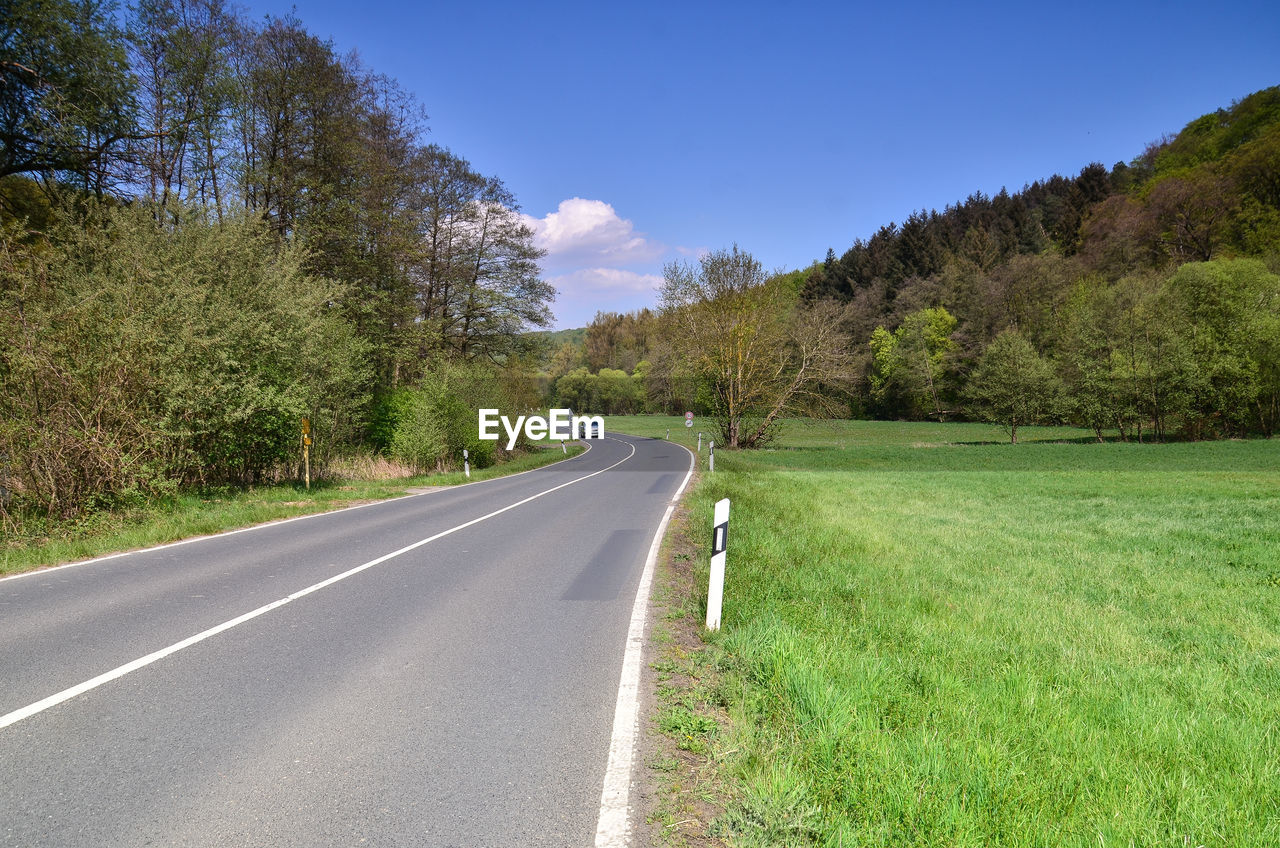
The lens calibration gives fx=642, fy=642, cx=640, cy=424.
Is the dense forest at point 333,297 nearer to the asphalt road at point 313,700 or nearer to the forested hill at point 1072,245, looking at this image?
the forested hill at point 1072,245

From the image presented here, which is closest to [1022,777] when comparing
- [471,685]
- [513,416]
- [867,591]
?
[471,685]

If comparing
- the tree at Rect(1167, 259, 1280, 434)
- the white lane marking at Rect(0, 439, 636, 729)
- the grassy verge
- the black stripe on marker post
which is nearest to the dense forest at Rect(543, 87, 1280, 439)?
the tree at Rect(1167, 259, 1280, 434)

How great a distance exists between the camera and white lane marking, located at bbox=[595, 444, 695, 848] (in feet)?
8.75

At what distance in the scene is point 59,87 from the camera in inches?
595

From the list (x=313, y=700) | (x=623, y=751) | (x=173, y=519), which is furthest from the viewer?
(x=173, y=519)

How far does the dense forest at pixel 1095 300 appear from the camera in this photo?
4238 centimetres

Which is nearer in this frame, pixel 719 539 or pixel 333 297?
pixel 719 539

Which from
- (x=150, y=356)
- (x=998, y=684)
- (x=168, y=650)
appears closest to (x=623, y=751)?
(x=998, y=684)

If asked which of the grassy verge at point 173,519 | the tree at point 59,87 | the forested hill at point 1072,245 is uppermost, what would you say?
the forested hill at point 1072,245

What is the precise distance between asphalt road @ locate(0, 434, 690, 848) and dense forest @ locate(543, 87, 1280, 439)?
100 feet

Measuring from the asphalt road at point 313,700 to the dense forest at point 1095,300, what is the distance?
100 ft

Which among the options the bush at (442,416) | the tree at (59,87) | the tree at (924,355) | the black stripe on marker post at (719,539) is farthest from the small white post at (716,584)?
the tree at (924,355)

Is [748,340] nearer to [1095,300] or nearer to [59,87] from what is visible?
[59,87]

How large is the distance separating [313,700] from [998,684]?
14.3ft
